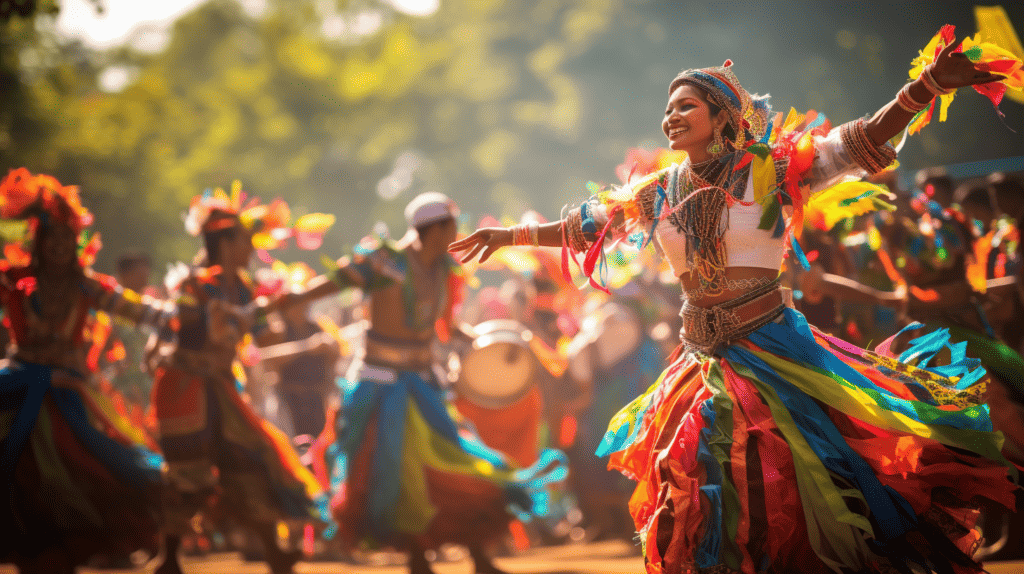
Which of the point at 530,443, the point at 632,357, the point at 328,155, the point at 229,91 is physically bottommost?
the point at 530,443

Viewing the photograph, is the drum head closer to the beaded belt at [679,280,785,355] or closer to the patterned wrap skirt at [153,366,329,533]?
the patterned wrap skirt at [153,366,329,533]

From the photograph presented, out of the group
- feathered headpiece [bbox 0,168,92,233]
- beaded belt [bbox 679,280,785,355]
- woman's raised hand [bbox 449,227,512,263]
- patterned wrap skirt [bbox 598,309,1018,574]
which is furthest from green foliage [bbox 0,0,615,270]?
patterned wrap skirt [bbox 598,309,1018,574]

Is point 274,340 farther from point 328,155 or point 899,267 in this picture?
point 328,155

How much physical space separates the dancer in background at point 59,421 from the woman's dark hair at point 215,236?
0.52 meters

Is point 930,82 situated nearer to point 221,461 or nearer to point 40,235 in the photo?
point 221,461

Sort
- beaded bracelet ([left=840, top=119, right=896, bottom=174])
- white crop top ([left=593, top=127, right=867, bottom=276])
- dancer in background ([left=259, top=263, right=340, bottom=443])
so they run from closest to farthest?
beaded bracelet ([left=840, top=119, right=896, bottom=174]) → white crop top ([left=593, top=127, right=867, bottom=276]) → dancer in background ([left=259, top=263, right=340, bottom=443])

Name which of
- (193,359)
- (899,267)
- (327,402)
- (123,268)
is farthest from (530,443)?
(123,268)

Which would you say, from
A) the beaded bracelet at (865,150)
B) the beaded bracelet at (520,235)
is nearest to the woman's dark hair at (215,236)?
the beaded bracelet at (520,235)

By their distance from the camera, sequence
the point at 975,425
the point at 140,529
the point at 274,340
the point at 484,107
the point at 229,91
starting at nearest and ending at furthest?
the point at 975,425, the point at 140,529, the point at 274,340, the point at 229,91, the point at 484,107

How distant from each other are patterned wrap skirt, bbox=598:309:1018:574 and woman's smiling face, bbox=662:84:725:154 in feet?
2.85

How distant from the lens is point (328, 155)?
1367 inches

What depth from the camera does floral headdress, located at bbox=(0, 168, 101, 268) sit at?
644cm

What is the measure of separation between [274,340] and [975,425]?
7.29m

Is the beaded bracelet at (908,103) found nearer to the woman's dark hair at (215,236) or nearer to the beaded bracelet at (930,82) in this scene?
the beaded bracelet at (930,82)
